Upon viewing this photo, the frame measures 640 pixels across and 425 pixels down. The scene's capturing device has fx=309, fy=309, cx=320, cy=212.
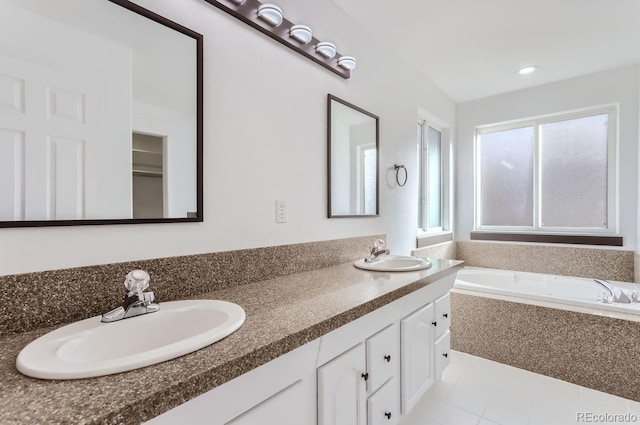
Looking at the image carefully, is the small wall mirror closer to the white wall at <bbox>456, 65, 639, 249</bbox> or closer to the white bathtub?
the white bathtub

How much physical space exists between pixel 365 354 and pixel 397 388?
1.30ft

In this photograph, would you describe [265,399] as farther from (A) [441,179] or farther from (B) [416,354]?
(A) [441,179]

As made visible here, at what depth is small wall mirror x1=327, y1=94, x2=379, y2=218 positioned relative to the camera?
1.92 metres

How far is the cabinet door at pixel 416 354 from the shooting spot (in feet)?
4.90

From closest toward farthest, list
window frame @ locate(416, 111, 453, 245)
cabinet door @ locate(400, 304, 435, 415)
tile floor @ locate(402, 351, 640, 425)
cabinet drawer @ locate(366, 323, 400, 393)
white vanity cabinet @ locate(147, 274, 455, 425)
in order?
white vanity cabinet @ locate(147, 274, 455, 425), cabinet drawer @ locate(366, 323, 400, 393), cabinet door @ locate(400, 304, 435, 415), tile floor @ locate(402, 351, 640, 425), window frame @ locate(416, 111, 453, 245)

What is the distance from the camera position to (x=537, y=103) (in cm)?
319

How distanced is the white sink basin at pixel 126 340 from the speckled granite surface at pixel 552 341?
2117 millimetres

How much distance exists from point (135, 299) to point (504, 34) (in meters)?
2.78

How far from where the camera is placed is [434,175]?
347 cm

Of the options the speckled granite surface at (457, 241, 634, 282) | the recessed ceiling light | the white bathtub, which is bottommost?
the white bathtub

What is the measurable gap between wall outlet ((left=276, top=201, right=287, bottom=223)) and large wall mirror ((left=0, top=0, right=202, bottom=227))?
43cm

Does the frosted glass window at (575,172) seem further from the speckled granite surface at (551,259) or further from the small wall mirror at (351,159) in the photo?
the small wall mirror at (351,159)

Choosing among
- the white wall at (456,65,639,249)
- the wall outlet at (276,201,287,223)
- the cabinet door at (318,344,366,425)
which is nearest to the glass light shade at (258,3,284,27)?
the wall outlet at (276,201,287,223)

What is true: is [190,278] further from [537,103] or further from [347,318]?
[537,103]
